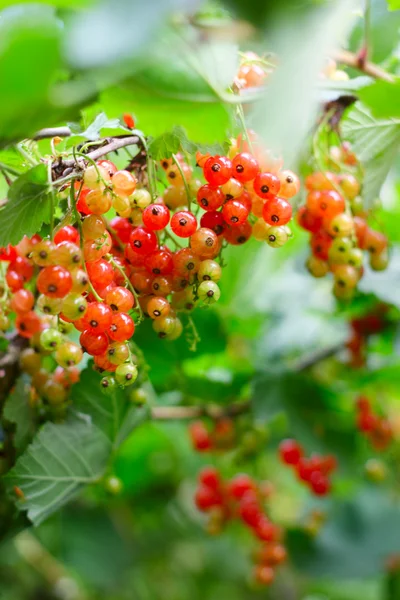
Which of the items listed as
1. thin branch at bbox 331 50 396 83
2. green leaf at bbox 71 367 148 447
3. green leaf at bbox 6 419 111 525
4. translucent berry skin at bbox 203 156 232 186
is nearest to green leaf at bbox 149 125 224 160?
translucent berry skin at bbox 203 156 232 186

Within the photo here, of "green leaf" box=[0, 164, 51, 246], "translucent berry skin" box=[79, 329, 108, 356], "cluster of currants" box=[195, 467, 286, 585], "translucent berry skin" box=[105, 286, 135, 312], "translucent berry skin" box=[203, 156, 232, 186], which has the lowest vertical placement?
"cluster of currants" box=[195, 467, 286, 585]

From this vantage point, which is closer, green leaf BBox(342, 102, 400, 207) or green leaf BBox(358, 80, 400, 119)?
green leaf BBox(358, 80, 400, 119)

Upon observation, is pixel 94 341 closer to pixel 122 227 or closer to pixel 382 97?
pixel 122 227

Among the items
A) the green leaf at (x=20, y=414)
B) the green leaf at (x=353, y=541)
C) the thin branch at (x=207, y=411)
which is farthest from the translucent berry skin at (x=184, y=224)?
the green leaf at (x=353, y=541)

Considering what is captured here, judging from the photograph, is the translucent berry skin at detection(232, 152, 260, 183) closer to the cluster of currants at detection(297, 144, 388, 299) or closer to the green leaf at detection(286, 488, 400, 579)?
the cluster of currants at detection(297, 144, 388, 299)

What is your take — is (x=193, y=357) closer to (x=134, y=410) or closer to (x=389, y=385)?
(x=134, y=410)

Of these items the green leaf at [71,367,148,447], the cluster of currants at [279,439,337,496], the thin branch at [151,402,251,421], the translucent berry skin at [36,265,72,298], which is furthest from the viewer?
the cluster of currants at [279,439,337,496]

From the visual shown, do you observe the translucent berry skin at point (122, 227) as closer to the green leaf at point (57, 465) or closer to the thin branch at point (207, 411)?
the green leaf at point (57, 465)

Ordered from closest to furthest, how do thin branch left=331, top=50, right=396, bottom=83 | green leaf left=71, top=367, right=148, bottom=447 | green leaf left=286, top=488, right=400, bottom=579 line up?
thin branch left=331, top=50, right=396, bottom=83, green leaf left=71, top=367, right=148, bottom=447, green leaf left=286, top=488, right=400, bottom=579
